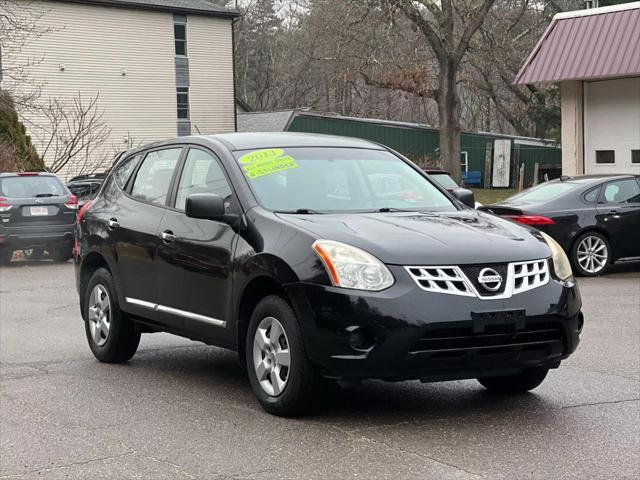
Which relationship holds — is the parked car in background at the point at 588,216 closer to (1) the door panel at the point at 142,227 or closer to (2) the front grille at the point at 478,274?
(1) the door panel at the point at 142,227

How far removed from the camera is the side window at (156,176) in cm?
805

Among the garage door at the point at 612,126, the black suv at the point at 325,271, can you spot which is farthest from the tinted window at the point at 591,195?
the garage door at the point at 612,126

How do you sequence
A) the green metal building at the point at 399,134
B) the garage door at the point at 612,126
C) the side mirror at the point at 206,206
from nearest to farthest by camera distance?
1. the side mirror at the point at 206,206
2. the garage door at the point at 612,126
3. the green metal building at the point at 399,134

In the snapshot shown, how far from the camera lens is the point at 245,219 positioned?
6.90m

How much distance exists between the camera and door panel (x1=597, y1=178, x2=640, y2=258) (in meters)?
15.2

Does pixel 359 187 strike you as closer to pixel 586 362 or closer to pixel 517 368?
pixel 517 368

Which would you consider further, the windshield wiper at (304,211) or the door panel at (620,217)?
the door panel at (620,217)

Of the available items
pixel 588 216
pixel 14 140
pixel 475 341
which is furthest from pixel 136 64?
pixel 475 341

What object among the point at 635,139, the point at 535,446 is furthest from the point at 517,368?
the point at 635,139

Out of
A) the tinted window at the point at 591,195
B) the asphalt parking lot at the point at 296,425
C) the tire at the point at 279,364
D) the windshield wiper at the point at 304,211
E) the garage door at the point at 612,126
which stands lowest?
the asphalt parking lot at the point at 296,425

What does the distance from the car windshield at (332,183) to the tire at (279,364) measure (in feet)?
2.62

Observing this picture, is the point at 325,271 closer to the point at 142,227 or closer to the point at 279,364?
the point at 279,364

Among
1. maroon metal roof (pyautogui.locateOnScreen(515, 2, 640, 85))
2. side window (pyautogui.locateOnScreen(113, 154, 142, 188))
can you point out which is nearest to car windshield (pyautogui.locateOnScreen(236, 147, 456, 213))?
side window (pyautogui.locateOnScreen(113, 154, 142, 188))

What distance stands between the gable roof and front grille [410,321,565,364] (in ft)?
146
